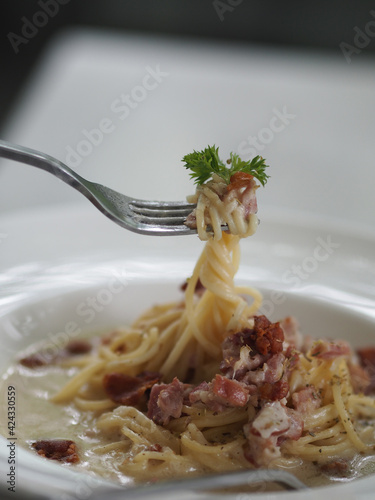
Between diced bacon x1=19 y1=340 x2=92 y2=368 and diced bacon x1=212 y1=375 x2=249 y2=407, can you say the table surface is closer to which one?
diced bacon x1=19 y1=340 x2=92 y2=368

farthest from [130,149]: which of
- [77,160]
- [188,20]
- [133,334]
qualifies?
[188,20]

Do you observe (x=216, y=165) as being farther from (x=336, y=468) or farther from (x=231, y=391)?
(x=336, y=468)

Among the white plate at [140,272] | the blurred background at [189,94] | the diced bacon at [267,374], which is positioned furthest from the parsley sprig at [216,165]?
the blurred background at [189,94]

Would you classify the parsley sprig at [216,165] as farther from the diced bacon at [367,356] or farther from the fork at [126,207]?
the diced bacon at [367,356]

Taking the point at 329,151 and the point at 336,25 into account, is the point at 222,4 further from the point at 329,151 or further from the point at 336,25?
the point at 329,151

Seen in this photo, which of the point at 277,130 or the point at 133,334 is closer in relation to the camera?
the point at 133,334

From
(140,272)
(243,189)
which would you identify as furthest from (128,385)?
(243,189)
